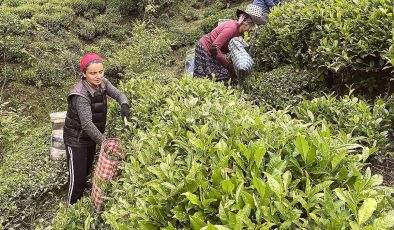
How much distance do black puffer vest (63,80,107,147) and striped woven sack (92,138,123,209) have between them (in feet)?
1.82

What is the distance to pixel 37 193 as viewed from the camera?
190 inches

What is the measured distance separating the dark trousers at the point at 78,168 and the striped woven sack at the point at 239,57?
2001 millimetres

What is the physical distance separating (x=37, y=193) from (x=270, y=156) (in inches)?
142

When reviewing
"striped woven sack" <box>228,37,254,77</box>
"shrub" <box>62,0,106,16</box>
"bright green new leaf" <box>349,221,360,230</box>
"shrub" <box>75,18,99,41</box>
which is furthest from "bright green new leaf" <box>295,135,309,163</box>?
"shrub" <box>62,0,106,16</box>

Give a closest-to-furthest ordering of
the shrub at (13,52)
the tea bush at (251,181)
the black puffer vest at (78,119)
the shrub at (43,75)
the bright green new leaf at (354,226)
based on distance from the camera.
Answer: the bright green new leaf at (354,226), the tea bush at (251,181), the black puffer vest at (78,119), the shrub at (43,75), the shrub at (13,52)

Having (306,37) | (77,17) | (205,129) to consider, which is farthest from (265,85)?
(77,17)

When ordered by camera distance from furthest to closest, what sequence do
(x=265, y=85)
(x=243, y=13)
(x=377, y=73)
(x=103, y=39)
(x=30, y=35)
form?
(x=103, y=39)
(x=30, y=35)
(x=243, y=13)
(x=265, y=85)
(x=377, y=73)

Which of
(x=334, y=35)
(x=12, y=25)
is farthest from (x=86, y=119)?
(x=12, y=25)

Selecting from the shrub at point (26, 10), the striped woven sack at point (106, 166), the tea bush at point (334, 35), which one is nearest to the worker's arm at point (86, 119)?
the striped woven sack at point (106, 166)

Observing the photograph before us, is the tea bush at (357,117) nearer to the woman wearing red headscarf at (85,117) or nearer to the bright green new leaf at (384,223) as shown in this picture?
the bright green new leaf at (384,223)

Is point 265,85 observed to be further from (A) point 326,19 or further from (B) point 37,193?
(B) point 37,193

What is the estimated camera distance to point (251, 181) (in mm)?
2068

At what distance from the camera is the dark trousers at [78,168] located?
407cm

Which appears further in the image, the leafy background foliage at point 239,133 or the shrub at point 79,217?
the shrub at point 79,217
